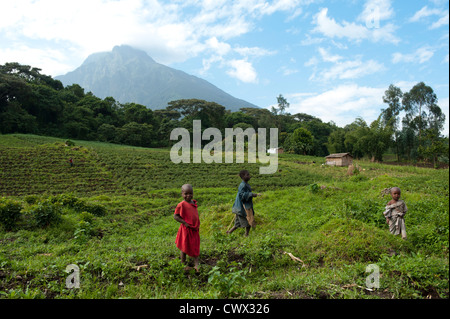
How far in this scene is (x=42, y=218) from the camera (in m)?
7.80

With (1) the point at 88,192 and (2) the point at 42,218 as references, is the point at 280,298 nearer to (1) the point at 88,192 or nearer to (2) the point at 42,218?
(2) the point at 42,218

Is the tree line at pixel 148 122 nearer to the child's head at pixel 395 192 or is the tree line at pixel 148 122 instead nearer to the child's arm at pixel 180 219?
the child's head at pixel 395 192

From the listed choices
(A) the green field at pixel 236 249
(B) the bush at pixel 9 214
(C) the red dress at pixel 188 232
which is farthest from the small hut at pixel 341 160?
(B) the bush at pixel 9 214

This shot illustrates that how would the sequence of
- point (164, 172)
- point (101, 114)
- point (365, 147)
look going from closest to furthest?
point (164, 172) < point (365, 147) < point (101, 114)

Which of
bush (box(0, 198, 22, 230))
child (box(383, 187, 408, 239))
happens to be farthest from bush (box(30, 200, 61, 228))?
child (box(383, 187, 408, 239))

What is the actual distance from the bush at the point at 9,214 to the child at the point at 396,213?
10.3 meters

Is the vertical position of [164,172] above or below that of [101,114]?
below

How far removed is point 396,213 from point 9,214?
10523 millimetres

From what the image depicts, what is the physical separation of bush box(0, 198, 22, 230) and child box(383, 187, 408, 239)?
33.7 ft

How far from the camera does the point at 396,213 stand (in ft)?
16.9

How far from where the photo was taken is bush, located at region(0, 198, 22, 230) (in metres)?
7.91

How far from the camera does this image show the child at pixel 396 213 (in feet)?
16.7
